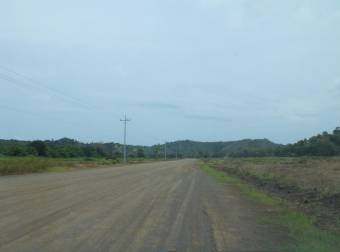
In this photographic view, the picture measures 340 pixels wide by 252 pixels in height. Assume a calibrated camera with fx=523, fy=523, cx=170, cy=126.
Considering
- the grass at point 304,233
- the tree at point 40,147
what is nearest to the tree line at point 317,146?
the tree at point 40,147

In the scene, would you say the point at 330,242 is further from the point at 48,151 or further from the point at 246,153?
the point at 246,153

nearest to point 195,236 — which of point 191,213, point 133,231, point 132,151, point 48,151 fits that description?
point 133,231

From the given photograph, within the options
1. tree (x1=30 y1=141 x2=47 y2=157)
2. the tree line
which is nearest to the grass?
tree (x1=30 y1=141 x2=47 y2=157)

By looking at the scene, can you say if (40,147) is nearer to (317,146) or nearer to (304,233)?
(317,146)

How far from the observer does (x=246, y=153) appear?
192 meters

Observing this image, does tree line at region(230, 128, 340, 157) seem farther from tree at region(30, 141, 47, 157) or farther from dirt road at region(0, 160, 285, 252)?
dirt road at region(0, 160, 285, 252)

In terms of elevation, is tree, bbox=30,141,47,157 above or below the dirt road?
above

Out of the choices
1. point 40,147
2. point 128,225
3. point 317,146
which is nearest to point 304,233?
point 128,225

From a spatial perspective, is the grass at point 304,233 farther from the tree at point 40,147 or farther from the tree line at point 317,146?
the tree line at point 317,146

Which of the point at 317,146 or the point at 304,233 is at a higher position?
the point at 317,146

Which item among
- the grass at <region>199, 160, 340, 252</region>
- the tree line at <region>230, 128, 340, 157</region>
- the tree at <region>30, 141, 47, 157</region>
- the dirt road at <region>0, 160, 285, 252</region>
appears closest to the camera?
the dirt road at <region>0, 160, 285, 252</region>

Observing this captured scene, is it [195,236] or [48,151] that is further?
[48,151]

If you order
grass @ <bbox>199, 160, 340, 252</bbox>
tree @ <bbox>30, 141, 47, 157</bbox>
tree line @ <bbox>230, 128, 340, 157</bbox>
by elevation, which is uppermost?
tree line @ <bbox>230, 128, 340, 157</bbox>

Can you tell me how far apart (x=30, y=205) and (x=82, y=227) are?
5113mm
